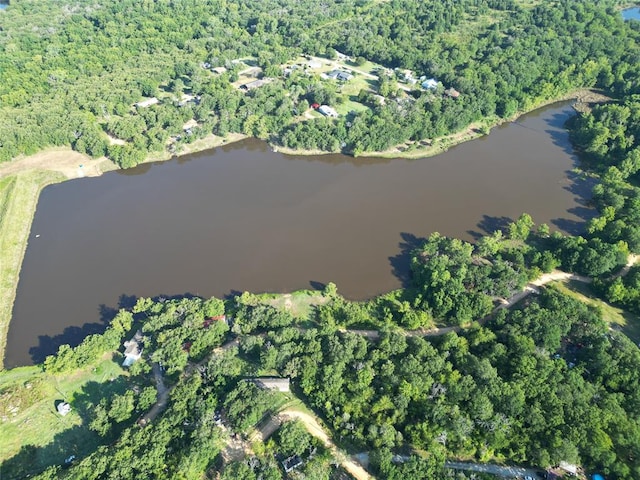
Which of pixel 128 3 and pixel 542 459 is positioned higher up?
pixel 128 3

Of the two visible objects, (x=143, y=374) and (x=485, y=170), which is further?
(x=485, y=170)

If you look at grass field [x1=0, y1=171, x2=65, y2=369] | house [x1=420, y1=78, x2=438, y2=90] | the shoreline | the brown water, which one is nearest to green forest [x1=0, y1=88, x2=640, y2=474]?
the brown water

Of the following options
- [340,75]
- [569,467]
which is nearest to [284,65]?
[340,75]

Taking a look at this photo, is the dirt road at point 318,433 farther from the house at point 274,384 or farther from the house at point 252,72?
the house at point 252,72

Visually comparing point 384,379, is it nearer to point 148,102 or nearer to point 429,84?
point 429,84

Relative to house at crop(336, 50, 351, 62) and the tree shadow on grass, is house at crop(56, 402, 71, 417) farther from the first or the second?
house at crop(336, 50, 351, 62)

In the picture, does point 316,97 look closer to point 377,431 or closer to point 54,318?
point 54,318

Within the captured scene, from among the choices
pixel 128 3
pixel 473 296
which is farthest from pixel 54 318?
pixel 128 3

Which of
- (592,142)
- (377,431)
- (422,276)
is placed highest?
(592,142)
